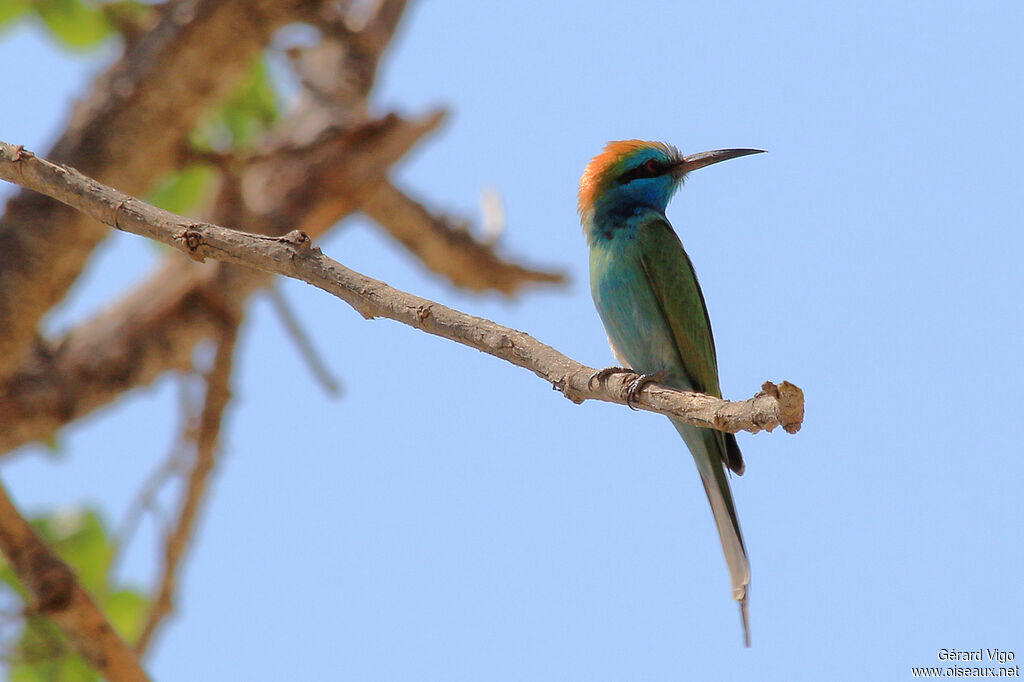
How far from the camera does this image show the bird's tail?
11.1ft

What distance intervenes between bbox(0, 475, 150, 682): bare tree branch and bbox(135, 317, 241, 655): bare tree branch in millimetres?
763

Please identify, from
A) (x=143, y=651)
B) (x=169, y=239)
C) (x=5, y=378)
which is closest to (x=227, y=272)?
(x=5, y=378)

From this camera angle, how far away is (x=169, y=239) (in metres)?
2.34

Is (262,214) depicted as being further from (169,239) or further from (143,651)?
(169,239)

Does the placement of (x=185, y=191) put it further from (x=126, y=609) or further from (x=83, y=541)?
(x=126, y=609)

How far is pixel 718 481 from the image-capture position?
143 inches

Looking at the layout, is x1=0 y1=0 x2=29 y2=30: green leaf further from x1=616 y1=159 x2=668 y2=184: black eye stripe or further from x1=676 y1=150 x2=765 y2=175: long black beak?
x1=676 y1=150 x2=765 y2=175: long black beak

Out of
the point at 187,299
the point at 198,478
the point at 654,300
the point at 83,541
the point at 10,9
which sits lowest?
the point at 83,541

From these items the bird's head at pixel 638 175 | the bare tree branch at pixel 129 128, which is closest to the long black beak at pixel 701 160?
the bird's head at pixel 638 175

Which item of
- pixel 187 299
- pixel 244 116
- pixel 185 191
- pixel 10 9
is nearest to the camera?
pixel 187 299

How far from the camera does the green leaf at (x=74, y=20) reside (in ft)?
17.6

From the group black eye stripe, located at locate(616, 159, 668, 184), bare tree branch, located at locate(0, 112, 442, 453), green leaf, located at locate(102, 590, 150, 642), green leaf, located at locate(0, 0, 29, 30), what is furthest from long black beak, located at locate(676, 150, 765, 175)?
green leaf, located at locate(0, 0, 29, 30)

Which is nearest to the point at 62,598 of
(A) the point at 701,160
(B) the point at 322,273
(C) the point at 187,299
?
(B) the point at 322,273

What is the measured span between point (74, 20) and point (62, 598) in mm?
3569
